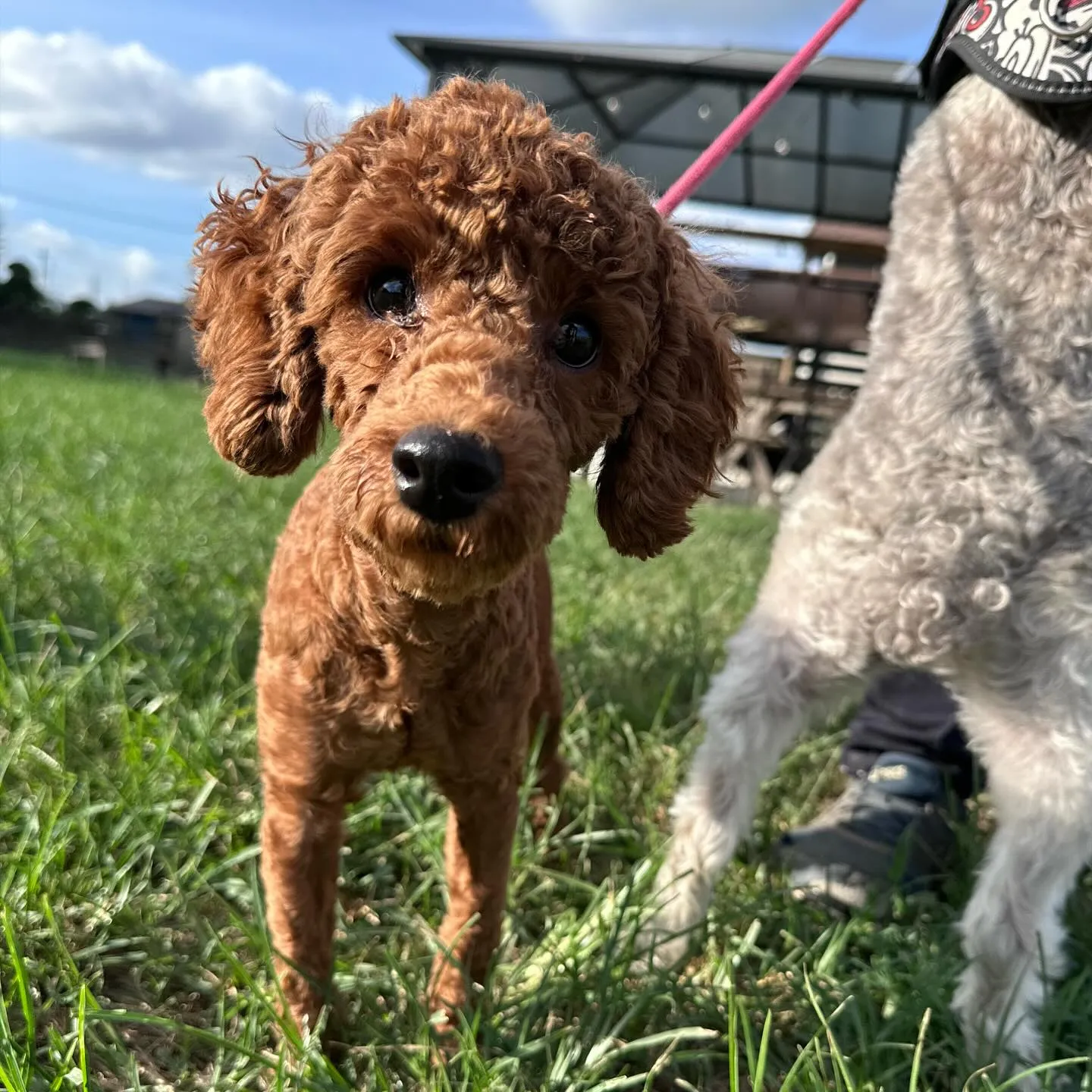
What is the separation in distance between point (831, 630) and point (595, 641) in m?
1.55

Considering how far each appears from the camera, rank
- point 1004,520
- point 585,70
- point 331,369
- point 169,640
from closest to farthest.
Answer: point 331,369
point 1004,520
point 169,640
point 585,70

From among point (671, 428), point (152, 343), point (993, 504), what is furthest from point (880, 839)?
→ point (152, 343)

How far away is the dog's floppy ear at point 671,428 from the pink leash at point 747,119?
1.03 ft

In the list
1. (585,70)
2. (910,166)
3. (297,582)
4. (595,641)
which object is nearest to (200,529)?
(595,641)

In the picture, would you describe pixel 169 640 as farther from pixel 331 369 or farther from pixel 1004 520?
pixel 1004 520

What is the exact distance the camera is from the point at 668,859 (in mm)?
2066

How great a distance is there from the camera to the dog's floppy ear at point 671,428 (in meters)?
1.51

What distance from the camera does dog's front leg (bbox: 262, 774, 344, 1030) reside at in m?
1.59

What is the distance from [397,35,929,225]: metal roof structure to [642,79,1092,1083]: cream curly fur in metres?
6.87

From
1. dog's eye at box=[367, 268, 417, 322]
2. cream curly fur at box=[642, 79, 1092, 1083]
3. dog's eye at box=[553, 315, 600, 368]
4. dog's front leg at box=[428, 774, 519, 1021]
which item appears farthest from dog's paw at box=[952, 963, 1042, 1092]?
dog's eye at box=[367, 268, 417, 322]

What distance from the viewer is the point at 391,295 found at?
1.35 meters

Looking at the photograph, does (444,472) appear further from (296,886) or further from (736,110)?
(736,110)

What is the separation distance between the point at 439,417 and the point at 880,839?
6.04 ft

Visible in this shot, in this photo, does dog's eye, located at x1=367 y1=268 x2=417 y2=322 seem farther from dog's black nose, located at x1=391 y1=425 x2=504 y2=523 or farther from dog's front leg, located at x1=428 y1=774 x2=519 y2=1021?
dog's front leg, located at x1=428 y1=774 x2=519 y2=1021
